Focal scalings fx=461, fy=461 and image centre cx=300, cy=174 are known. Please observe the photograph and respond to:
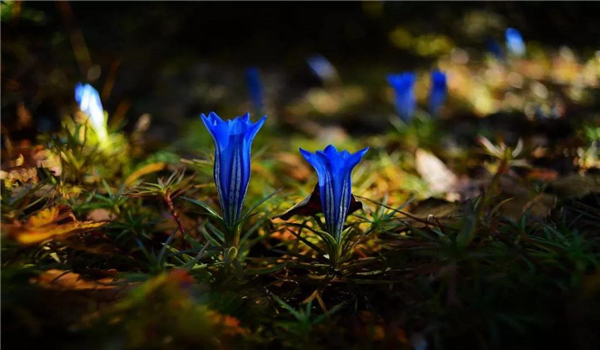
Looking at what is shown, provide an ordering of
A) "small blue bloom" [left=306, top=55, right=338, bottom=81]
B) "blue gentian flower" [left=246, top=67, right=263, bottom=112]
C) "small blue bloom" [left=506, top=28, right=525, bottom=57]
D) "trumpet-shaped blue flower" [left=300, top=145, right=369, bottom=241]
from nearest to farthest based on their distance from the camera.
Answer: "trumpet-shaped blue flower" [left=300, top=145, right=369, bottom=241]
"blue gentian flower" [left=246, top=67, right=263, bottom=112]
"small blue bloom" [left=506, top=28, right=525, bottom=57]
"small blue bloom" [left=306, top=55, right=338, bottom=81]

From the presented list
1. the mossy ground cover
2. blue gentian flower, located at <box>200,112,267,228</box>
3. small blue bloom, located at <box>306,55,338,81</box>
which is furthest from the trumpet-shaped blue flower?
small blue bloom, located at <box>306,55,338,81</box>

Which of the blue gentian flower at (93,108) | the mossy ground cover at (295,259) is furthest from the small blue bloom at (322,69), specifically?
the blue gentian flower at (93,108)

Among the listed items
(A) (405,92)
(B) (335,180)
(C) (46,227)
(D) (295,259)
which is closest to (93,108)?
(C) (46,227)

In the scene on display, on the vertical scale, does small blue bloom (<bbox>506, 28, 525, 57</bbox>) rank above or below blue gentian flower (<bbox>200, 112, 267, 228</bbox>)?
below

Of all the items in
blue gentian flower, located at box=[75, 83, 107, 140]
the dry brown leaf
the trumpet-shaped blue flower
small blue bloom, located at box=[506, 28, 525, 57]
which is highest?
blue gentian flower, located at box=[75, 83, 107, 140]

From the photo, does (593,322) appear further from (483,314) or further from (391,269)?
(391,269)

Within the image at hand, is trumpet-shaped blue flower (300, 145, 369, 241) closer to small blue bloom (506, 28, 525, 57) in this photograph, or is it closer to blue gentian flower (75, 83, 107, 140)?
blue gentian flower (75, 83, 107, 140)
